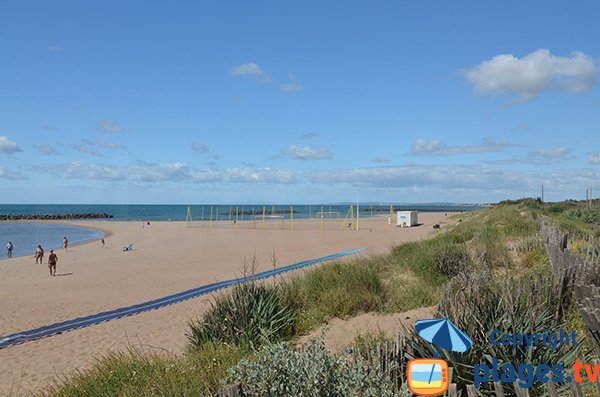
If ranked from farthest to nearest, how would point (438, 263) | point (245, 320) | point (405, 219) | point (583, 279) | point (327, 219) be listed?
1. point (327, 219)
2. point (405, 219)
3. point (438, 263)
4. point (245, 320)
5. point (583, 279)

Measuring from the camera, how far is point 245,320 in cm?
722

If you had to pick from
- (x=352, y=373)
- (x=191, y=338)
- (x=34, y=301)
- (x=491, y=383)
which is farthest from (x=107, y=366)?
(x=34, y=301)

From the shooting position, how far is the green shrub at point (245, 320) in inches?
278

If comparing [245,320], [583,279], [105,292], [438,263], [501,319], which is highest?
[583,279]

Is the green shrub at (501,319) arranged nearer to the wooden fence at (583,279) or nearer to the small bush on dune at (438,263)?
the wooden fence at (583,279)

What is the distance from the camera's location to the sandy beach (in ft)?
30.8

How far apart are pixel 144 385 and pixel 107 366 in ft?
3.66

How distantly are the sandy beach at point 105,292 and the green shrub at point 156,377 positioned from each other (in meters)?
0.93

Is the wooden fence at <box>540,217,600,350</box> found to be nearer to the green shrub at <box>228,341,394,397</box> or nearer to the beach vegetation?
the green shrub at <box>228,341,394,397</box>

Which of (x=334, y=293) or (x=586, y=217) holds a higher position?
(x=586, y=217)

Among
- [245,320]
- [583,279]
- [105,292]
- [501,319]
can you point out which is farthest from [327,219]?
[501,319]

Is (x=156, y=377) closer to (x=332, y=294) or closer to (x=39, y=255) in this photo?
(x=332, y=294)

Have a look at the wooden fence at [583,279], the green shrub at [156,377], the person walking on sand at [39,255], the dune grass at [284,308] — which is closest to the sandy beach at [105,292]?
the person walking on sand at [39,255]

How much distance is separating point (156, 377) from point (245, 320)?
2.55 m
